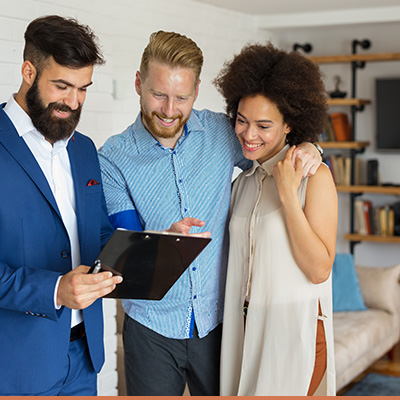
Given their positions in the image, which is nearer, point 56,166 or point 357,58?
point 56,166

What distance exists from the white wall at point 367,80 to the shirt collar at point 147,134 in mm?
4424

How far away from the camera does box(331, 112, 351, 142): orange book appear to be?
619 centimetres

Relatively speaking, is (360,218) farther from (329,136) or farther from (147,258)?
(147,258)

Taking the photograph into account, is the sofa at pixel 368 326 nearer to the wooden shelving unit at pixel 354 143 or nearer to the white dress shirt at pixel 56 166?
the wooden shelving unit at pixel 354 143

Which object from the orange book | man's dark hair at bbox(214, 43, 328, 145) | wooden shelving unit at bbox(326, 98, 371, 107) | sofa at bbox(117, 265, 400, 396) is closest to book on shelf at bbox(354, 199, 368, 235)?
the orange book

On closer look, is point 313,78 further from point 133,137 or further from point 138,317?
point 138,317

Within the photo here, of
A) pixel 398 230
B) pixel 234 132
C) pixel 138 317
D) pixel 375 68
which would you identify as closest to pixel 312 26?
pixel 375 68

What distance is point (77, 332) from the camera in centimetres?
181

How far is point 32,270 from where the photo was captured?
1589 mm

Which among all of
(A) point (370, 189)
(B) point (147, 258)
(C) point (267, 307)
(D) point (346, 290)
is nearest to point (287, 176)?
(C) point (267, 307)

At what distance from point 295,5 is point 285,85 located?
145 inches

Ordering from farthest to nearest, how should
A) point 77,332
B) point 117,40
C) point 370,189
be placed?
point 370,189 < point 117,40 < point 77,332

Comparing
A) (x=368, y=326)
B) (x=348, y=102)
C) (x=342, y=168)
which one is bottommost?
(x=368, y=326)

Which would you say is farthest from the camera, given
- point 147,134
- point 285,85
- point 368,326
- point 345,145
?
point 345,145
